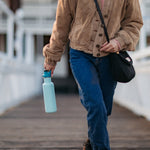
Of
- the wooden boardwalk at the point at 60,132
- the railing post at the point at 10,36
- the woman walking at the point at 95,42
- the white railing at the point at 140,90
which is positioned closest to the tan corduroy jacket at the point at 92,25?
the woman walking at the point at 95,42

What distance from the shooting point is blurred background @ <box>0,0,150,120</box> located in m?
4.85

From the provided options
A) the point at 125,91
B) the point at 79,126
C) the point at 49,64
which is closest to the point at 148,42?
the point at 125,91

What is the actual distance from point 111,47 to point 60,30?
1.37 feet

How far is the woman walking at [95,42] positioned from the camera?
190 centimetres

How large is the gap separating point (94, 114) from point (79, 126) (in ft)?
6.70

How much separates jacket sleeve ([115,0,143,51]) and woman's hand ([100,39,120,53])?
0.05 metres

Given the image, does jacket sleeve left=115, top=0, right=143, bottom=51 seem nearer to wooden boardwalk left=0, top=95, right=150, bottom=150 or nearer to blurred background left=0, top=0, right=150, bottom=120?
wooden boardwalk left=0, top=95, right=150, bottom=150

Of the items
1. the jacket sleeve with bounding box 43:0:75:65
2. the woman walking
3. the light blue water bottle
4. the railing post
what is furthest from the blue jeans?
the railing post

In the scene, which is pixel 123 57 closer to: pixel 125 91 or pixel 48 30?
pixel 125 91

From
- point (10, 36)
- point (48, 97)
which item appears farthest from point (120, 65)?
point (10, 36)

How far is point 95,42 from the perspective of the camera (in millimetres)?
1934

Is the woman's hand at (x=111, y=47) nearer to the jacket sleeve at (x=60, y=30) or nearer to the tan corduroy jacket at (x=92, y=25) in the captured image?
the tan corduroy jacket at (x=92, y=25)

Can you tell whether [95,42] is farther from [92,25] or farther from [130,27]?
[130,27]

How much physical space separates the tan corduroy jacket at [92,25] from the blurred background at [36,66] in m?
2.21
